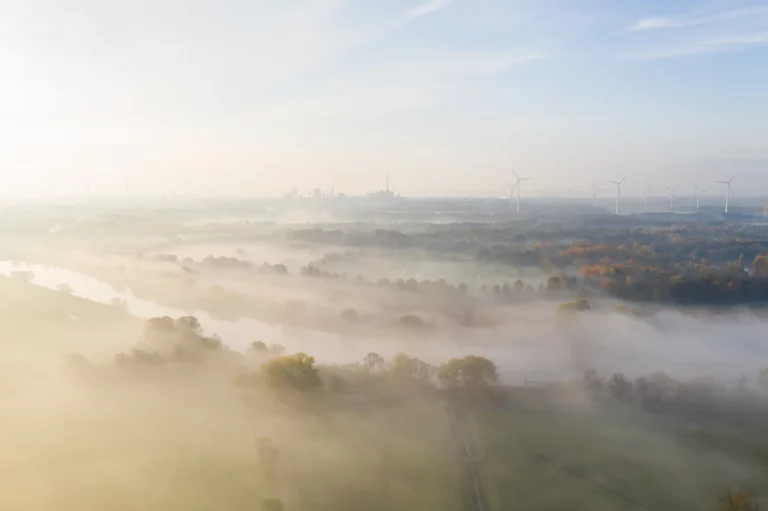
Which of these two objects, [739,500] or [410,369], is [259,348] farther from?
[739,500]

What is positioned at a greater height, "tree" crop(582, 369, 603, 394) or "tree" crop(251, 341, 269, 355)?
"tree" crop(251, 341, 269, 355)

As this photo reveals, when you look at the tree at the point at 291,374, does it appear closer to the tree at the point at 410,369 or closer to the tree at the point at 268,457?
the tree at the point at 268,457

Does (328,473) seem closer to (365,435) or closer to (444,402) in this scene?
(365,435)

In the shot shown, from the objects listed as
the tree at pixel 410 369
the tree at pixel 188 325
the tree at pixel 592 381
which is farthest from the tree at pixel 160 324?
the tree at pixel 592 381

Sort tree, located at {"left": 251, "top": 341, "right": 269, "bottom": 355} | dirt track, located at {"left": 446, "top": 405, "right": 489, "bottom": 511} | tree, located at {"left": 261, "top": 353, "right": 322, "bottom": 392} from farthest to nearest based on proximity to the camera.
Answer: tree, located at {"left": 251, "top": 341, "right": 269, "bottom": 355}, tree, located at {"left": 261, "top": 353, "right": 322, "bottom": 392}, dirt track, located at {"left": 446, "top": 405, "right": 489, "bottom": 511}

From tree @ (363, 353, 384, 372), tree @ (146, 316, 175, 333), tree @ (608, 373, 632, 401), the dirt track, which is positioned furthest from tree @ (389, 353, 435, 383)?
tree @ (146, 316, 175, 333)

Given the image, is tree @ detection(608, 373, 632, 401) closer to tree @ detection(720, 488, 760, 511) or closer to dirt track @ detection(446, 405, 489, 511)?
tree @ detection(720, 488, 760, 511)

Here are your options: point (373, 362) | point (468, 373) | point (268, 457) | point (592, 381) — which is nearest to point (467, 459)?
point (468, 373)
